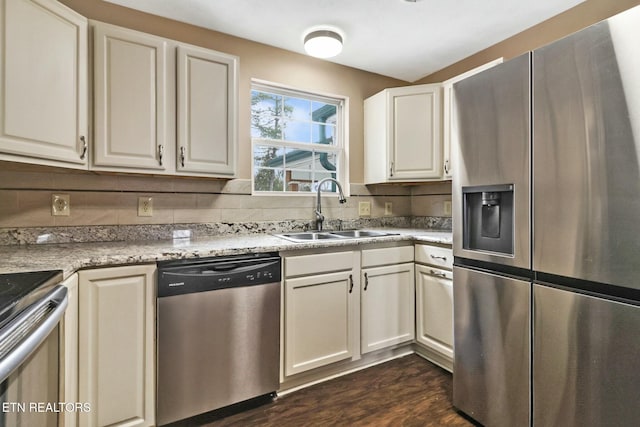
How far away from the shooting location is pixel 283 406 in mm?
1735

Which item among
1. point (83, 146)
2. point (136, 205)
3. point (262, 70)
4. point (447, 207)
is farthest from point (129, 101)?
point (447, 207)

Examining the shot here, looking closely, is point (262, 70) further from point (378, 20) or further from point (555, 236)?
point (555, 236)

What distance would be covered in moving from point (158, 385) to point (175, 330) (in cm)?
26

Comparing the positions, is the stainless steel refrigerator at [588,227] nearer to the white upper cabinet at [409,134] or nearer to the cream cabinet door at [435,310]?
the cream cabinet door at [435,310]

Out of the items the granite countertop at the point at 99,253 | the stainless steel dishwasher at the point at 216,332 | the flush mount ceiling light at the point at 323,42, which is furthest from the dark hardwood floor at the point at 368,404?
the flush mount ceiling light at the point at 323,42

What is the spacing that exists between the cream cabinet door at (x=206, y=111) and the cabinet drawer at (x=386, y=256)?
1.05 m

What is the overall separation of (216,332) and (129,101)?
133 cm

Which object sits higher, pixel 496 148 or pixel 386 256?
pixel 496 148

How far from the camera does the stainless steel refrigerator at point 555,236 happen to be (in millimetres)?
1034

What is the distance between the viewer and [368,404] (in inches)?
68.7

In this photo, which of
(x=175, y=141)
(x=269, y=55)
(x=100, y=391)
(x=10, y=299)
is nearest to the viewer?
(x=10, y=299)

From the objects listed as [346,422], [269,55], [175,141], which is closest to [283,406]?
[346,422]

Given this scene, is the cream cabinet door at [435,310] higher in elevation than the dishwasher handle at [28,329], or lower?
lower

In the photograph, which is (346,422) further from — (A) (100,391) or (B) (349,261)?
(A) (100,391)
